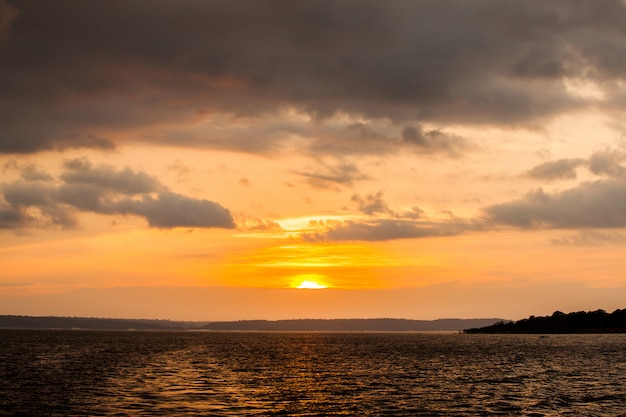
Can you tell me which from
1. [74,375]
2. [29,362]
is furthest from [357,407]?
[29,362]

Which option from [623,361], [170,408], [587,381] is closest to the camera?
[170,408]

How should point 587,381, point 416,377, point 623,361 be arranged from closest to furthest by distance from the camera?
point 587,381
point 416,377
point 623,361

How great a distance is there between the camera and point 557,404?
6128cm

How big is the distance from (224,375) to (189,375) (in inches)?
191

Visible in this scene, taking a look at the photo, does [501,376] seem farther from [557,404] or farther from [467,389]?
[557,404]

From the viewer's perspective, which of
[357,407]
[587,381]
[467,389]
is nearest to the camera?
[357,407]

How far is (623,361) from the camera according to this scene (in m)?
121

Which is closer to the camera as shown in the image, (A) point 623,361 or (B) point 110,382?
(B) point 110,382

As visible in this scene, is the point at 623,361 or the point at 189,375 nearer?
the point at 189,375

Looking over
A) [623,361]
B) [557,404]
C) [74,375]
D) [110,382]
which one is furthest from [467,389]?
[623,361]

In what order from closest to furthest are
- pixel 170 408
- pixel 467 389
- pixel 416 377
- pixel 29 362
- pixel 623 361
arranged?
pixel 170 408, pixel 467 389, pixel 416 377, pixel 29 362, pixel 623 361

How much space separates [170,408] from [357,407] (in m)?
16.8

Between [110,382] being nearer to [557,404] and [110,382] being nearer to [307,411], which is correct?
[307,411]

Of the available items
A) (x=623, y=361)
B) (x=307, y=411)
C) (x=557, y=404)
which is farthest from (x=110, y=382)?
(x=623, y=361)
